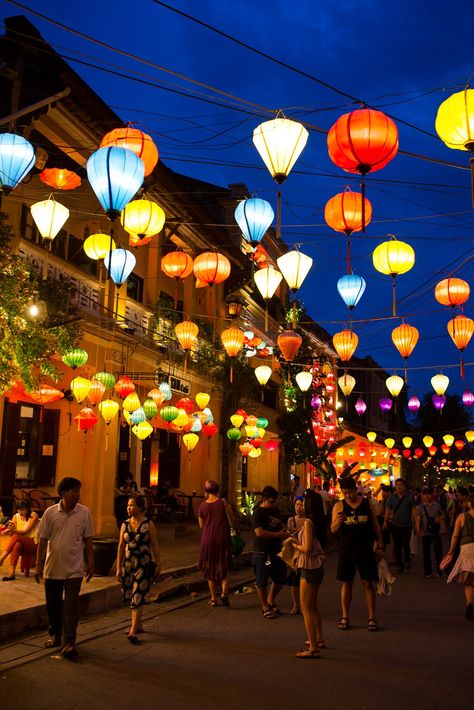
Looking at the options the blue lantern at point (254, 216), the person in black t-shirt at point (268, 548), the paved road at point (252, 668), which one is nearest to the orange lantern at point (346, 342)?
the blue lantern at point (254, 216)

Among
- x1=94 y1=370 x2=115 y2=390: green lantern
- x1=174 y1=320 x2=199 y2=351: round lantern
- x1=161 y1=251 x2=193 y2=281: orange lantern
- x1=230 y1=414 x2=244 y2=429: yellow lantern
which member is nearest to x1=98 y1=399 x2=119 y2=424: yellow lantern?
x1=94 y1=370 x2=115 y2=390: green lantern

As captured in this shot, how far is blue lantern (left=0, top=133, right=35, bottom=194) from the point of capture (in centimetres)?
845

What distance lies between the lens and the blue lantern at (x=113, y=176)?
25.6 ft

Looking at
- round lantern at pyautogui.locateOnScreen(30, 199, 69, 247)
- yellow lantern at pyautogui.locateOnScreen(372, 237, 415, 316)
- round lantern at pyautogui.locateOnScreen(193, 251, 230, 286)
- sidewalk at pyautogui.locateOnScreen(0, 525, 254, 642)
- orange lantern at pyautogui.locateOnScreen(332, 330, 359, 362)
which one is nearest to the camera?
sidewalk at pyautogui.locateOnScreen(0, 525, 254, 642)

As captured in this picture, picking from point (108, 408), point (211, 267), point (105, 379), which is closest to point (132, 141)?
point (211, 267)

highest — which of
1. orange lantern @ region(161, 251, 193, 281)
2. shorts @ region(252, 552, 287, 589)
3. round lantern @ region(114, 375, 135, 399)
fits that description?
orange lantern @ region(161, 251, 193, 281)

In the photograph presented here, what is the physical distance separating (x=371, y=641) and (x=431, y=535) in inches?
257

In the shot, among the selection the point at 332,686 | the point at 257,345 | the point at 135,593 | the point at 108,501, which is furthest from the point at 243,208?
the point at 257,345

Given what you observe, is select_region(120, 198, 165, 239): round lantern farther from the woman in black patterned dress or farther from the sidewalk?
the sidewalk

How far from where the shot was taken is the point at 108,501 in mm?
15711

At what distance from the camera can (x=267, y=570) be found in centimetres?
879

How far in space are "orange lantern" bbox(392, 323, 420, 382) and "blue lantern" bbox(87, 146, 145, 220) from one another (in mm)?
8403

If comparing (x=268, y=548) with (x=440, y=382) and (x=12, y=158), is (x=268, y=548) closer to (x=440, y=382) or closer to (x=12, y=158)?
(x=12, y=158)

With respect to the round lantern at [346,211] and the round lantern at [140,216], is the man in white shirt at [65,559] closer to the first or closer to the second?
the round lantern at [140,216]
